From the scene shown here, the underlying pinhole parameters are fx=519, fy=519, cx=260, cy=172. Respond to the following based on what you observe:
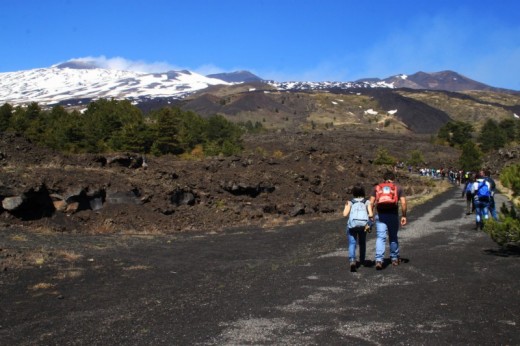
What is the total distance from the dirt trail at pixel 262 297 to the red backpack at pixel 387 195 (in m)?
1.31

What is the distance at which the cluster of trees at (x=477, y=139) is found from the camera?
6769 cm

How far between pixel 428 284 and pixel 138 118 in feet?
205

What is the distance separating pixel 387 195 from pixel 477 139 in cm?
11898

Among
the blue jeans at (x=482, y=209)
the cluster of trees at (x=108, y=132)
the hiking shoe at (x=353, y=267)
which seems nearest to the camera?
the hiking shoe at (x=353, y=267)

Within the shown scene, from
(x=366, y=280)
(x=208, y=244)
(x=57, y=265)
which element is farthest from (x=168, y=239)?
(x=366, y=280)

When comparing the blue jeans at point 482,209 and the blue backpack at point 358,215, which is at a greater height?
the blue backpack at point 358,215

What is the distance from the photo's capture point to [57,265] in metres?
12.0

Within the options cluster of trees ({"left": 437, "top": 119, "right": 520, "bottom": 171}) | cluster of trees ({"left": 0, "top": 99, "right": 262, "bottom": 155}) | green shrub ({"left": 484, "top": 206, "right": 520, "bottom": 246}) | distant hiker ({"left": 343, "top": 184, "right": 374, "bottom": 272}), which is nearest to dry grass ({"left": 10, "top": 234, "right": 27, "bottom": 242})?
distant hiker ({"left": 343, "top": 184, "right": 374, "bottom": 272})

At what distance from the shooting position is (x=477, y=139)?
119m

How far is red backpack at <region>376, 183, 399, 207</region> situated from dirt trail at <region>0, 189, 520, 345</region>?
1306 mm

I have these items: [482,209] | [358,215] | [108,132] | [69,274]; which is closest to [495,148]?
[108,132]

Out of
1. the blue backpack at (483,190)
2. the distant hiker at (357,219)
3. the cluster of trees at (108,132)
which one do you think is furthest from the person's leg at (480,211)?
the cluster of trees at (108,132)

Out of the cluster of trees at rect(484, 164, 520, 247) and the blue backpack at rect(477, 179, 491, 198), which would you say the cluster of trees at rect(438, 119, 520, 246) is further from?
the blue backpack at rect(477, 179, 491, 198)

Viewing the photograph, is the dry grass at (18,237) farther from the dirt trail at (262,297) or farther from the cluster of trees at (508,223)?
the cluster of trees at (508,223)
